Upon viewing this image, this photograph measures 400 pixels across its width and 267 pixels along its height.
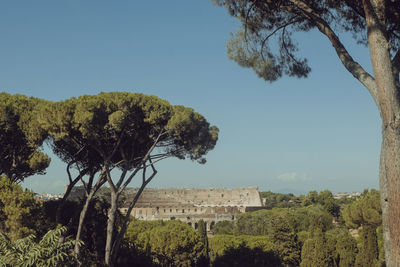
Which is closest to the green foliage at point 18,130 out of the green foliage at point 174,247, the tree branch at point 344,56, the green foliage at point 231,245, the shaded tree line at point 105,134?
the shaded tree line at point 105,134

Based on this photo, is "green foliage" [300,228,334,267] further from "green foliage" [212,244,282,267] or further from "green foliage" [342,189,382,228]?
"green foliage" [342,189,382,228]

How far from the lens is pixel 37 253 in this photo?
211 inches

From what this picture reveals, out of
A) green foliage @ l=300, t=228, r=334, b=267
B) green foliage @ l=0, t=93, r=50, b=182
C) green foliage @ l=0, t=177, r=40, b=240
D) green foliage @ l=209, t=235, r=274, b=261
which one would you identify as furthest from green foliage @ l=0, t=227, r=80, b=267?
green foliage @ l=209, t=235, r=274, b=261

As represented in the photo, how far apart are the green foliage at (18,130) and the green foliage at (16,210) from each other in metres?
1.40

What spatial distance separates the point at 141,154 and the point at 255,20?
5925 mm

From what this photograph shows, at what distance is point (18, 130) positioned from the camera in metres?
10.8

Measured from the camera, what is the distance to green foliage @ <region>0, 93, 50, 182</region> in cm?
1028

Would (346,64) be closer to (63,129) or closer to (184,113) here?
(184,113)

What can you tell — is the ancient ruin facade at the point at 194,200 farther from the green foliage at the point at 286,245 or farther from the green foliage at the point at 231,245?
the green foliage at the point at 286,245

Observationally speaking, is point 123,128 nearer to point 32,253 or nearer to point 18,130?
point 18,130

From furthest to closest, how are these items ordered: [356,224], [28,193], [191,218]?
[191,218] → [356,224] → [28,193]

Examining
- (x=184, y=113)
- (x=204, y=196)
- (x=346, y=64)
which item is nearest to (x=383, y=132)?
(x=346, y=64)

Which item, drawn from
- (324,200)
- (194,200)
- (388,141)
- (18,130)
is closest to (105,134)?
(18,130)

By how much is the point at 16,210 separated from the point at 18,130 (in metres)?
2.65
